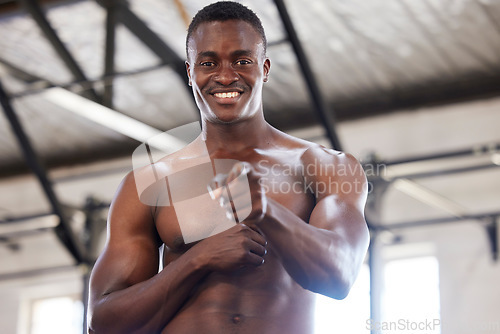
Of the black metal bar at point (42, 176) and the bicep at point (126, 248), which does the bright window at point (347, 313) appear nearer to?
the black metal bar at point (42, 176)

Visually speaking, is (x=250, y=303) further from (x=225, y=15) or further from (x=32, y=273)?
(x=32, y=273)

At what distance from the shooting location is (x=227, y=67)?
1.38 meters

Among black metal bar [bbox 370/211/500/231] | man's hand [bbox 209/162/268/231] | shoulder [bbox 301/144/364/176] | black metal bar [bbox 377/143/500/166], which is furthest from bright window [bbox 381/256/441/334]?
man's hand [bbox 209/162/268/231]

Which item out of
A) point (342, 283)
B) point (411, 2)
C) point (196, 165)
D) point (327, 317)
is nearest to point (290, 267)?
point (342, 283)

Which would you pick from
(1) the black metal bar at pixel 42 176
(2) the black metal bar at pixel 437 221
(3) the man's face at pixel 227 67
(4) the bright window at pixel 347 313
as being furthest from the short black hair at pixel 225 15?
(1) the black metal bar at pixel 42 176

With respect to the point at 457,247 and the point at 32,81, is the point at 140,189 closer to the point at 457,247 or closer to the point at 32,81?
the point at 32,81

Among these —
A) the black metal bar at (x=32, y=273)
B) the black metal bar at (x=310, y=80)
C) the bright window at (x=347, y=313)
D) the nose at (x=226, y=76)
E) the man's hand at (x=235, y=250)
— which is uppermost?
the black metal bar at (x=310, y=80)

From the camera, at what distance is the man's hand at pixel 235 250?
1222mm

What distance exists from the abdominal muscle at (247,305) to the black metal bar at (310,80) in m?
3.37

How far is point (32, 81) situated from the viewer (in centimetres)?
550

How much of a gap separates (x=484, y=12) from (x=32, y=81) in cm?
335

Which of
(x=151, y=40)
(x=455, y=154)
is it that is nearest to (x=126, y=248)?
(x=151, y=40)

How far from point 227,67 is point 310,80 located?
360 cm

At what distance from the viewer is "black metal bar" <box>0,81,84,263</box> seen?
5582 millimetres
